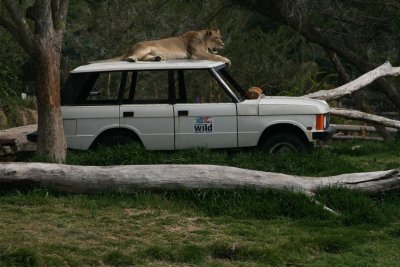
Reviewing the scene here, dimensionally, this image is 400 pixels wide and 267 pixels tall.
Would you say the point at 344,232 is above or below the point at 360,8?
below

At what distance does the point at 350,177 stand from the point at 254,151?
1.99 m

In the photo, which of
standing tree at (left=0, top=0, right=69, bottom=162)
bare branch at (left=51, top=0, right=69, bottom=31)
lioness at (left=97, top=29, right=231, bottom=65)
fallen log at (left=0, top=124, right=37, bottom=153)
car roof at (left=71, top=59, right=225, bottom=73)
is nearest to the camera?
standing tree at (left=0, top=0, right=69, bottom=162)

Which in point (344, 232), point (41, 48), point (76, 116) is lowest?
point (344, 232)

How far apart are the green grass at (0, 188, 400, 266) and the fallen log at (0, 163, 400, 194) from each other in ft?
0.32

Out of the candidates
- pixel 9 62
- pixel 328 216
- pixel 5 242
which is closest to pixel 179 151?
pixel 328 216

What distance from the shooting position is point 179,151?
35.8 ft

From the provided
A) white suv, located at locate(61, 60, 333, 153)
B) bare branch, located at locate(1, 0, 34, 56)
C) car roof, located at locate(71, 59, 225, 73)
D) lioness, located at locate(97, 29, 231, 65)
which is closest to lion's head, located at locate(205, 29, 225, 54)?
lioness, located at locate(97, 29, 231, 65)

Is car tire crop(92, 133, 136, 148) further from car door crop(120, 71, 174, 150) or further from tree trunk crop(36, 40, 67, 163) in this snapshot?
tree trunk crop(36, 40, 67, 163)

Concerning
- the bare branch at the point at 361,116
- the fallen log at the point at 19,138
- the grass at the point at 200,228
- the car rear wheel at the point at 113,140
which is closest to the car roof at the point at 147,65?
the car rear wheel at the point at 113,140

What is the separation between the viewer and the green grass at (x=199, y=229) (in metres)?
7.04

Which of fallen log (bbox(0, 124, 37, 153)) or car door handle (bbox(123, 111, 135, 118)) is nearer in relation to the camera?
car door handle (bbox(123, 111, 135, 118))

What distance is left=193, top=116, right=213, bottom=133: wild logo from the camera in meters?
10.9

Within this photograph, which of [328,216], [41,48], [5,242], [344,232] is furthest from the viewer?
[41,48]

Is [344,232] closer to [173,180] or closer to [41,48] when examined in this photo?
[173,180]
